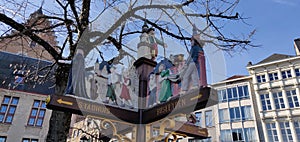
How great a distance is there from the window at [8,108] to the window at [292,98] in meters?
22.7

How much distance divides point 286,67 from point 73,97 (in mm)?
22752

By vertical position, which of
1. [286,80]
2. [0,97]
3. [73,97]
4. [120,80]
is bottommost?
[73,97]

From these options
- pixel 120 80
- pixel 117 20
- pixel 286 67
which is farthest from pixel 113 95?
pixel 286 67

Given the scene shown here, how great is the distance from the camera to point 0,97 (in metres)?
17.5

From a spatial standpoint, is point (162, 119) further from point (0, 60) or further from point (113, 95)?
point (0, 60)

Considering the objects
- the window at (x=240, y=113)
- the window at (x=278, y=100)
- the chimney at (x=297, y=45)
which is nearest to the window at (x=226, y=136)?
the window at (x=240, y=113)

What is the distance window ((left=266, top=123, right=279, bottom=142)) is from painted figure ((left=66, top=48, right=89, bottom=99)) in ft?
67.6

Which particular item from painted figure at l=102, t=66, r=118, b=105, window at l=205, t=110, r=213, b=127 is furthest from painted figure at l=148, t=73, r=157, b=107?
window at l=205, t=110, r=213, b=127

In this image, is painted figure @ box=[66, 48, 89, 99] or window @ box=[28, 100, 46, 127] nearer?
painted figure @ box=[66, 48, 89, 99]

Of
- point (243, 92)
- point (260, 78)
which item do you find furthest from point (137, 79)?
point (260, 78)

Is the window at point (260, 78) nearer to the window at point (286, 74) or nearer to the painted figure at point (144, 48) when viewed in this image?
the window at point (286, 74)

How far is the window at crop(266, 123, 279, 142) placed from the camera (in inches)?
733

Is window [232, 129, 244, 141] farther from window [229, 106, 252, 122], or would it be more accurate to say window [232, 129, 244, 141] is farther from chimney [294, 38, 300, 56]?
chimney [294, 38, 300, 56]

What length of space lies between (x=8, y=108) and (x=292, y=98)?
23.4m
